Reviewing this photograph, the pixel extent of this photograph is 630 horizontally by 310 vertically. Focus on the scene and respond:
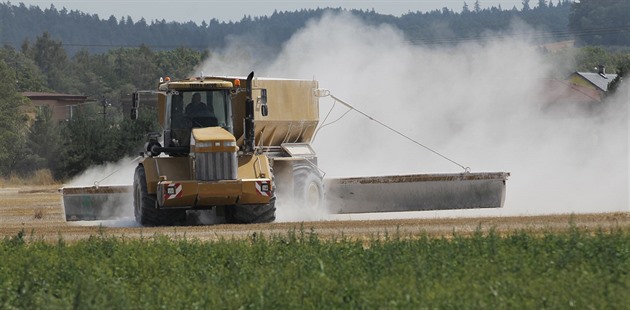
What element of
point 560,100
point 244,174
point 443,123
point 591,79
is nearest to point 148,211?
point 244,174

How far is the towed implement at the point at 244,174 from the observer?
91.9 feet

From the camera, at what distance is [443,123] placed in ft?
147

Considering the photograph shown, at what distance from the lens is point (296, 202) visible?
1238 inches

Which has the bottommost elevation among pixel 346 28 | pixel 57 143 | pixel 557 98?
pixel 57 143

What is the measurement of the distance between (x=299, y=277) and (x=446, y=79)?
3278cm

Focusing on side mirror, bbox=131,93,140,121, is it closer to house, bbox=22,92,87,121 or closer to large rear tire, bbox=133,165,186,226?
large rear tire, bbox=133,165,186,226

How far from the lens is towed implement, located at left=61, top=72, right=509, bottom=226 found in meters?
28.0

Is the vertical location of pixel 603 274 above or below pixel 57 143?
above

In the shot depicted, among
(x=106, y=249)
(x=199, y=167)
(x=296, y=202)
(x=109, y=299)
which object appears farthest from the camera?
(x=296, y=202)

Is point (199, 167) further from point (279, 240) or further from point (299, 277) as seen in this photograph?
point (299, 277)

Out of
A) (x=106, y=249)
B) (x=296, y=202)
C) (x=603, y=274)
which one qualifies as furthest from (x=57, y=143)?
(x=603, y=274)

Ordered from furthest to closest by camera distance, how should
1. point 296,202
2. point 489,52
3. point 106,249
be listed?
point 489,52 < point 296,202 < point 106,249

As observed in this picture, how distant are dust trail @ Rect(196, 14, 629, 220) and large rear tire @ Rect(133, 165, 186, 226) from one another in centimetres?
771

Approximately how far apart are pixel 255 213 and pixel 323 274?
44.8ft
